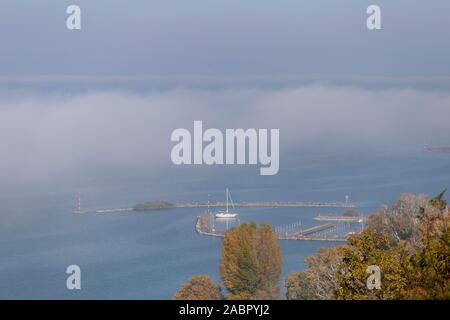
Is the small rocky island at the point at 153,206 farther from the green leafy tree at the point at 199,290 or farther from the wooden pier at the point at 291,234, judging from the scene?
the green leafy tree at the point at 199,290

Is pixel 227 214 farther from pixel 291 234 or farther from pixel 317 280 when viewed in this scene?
pixel 317 280

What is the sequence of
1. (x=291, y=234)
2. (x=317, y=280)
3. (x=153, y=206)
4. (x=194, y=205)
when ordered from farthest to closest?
(x=291, y=234) < (x=153, y=206) < (x=194, y=205) < (x=317, y=280)

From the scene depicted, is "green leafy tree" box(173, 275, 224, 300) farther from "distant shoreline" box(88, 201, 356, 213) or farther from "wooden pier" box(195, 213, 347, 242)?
"distant shoreline" box(88, 201, 356, 213)

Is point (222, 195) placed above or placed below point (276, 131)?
below

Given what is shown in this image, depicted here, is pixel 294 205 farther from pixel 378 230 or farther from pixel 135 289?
pixel 135 289

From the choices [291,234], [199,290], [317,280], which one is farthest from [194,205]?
[317,280]
